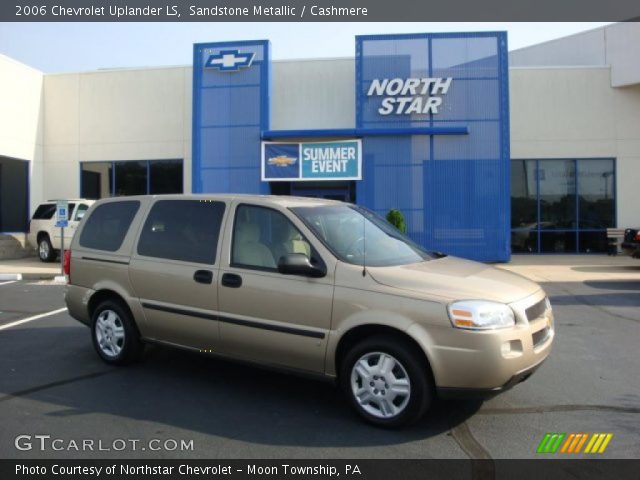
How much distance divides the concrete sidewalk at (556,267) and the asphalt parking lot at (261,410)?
24.2ft

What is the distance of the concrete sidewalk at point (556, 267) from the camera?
14.1 meters

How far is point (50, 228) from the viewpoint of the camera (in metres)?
17.7

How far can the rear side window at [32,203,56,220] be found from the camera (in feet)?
59.3

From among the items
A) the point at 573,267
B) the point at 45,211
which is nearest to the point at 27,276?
the point at 45,211

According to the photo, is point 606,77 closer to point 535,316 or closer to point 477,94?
point 477,94

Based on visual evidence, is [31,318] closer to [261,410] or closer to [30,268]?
[261,410]

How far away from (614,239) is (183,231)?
682 inches

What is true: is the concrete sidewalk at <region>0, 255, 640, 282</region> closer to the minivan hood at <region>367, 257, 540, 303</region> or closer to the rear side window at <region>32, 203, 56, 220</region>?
the rear side window at <region>32, 203, 56, 220</region>

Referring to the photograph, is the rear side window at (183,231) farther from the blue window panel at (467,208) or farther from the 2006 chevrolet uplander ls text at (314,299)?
the blue window panel at (467,208)

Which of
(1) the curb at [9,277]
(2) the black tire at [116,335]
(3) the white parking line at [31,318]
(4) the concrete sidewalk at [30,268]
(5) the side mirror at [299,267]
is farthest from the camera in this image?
(4) the concrete sidewalk at [30,268]

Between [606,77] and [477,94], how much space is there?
5.18 meters

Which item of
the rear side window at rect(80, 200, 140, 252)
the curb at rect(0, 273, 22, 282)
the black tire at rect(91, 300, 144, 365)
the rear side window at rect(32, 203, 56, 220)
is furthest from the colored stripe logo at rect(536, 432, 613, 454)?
the rear side window at rect(32, 203, 56, 220)

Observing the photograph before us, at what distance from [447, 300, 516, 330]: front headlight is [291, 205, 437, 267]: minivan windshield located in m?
0.81
